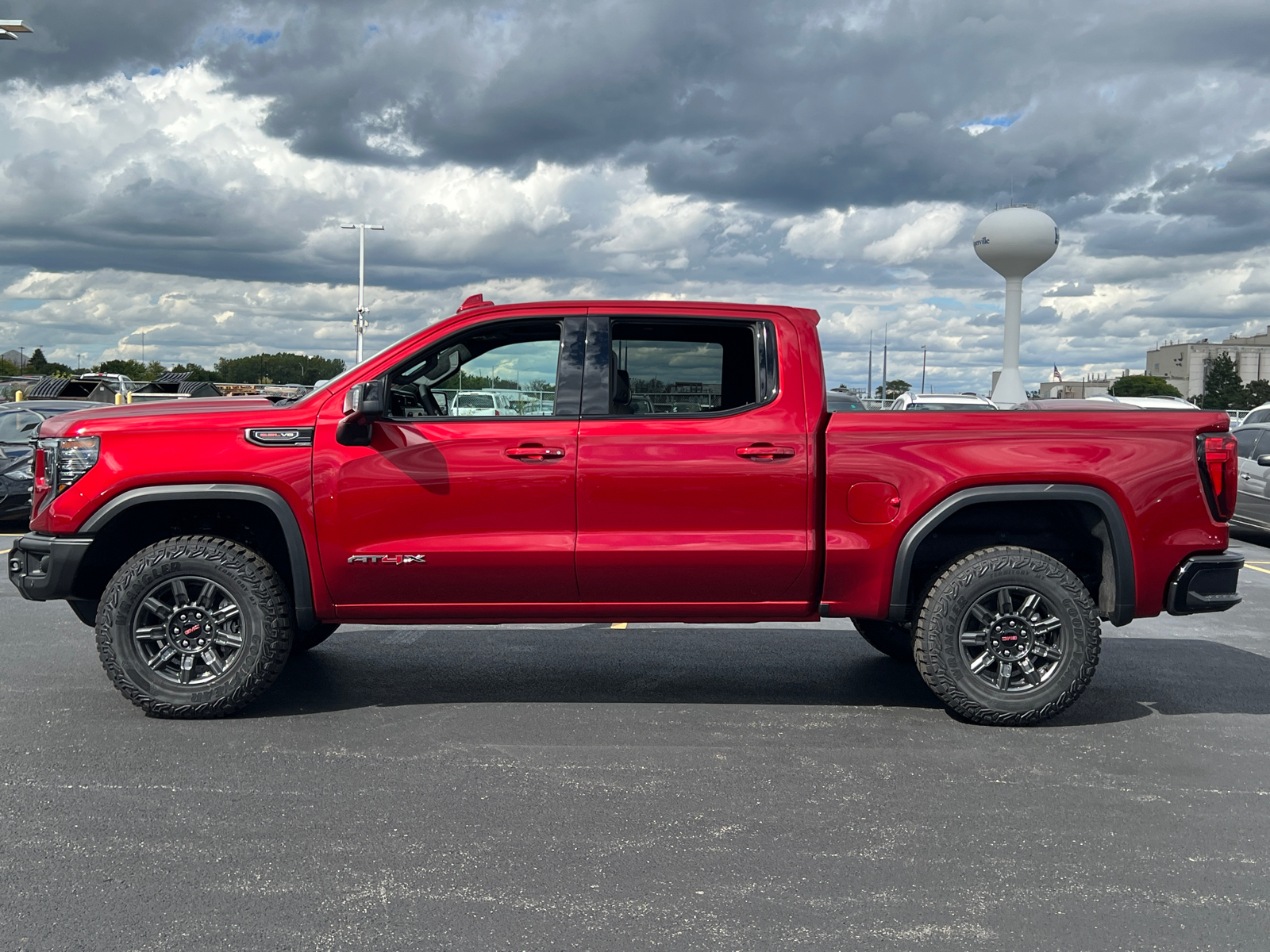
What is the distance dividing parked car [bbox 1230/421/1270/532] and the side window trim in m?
9.54

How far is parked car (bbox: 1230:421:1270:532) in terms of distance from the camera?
44.0 ft

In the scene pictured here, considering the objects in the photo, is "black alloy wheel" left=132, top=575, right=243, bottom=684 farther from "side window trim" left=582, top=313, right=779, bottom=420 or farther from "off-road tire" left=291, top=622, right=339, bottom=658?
"side window trim" left=582, top=313, right=779, bottom=420

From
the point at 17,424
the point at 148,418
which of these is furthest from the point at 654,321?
the point at 17,424

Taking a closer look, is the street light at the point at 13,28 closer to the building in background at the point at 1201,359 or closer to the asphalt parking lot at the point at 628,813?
the asphalt parking lot at the point at 628,813

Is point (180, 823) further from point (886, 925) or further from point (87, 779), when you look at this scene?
point (886, 925)

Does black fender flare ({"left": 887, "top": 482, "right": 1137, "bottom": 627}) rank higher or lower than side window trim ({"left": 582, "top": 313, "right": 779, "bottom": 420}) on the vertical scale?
lower

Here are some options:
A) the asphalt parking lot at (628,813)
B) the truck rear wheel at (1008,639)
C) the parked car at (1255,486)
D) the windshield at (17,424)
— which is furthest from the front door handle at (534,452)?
the windshield at (17,424)

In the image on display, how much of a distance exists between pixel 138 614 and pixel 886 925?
3.83 meters

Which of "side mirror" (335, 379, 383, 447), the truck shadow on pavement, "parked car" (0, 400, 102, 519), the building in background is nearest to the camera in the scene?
"side mirror" (335, 379, 383, 447)

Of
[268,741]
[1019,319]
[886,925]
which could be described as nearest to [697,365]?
[268,741]

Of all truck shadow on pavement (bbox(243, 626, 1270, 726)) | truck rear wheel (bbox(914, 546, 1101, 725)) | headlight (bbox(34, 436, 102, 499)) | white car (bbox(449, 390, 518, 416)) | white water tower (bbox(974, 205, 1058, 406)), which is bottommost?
truck shadow on pavement (bbox(243, 626, 1270, 726))

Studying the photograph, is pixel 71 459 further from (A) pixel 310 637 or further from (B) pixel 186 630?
(A) pixel 310 637

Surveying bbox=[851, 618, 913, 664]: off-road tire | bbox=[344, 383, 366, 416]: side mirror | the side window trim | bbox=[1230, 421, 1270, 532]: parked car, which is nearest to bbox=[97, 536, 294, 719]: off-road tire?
bbox=[344, 383, 366, 416]: side mirror

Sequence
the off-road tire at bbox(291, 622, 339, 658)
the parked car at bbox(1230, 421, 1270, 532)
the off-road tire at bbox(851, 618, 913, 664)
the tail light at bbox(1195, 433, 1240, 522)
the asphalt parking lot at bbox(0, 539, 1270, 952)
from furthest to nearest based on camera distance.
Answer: the parked car at bbox(1230, 421, 1270, 532), the off-road tire at bbox(851, 618, 913, 664), the off-road tire at bbox(291, 622, 339, 658), the tail light at bbox(1195, 433, 1240, 522), the asphalt parking lot at bbox(0, 539, 1270, 952)
